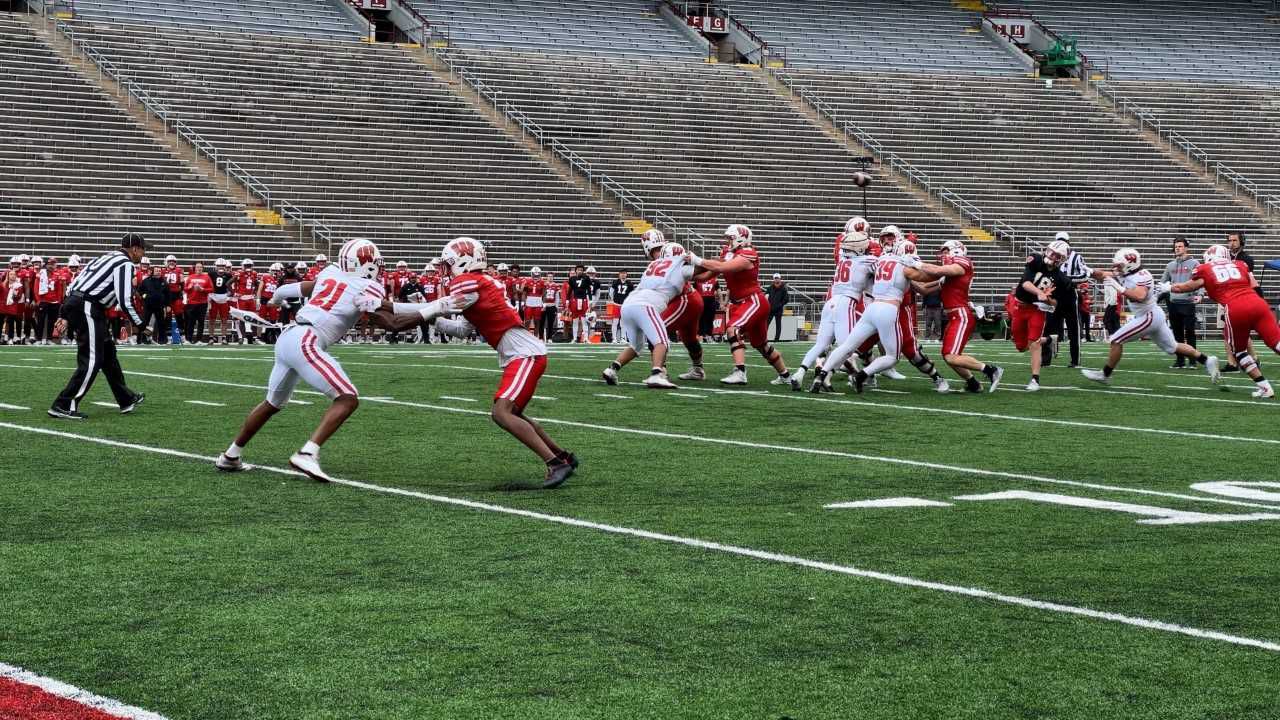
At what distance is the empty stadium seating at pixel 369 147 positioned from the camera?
36125 millimetres

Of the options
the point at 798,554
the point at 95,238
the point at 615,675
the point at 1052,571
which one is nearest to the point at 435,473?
the point at 798,554

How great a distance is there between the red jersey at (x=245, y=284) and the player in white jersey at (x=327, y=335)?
20451 millimetres

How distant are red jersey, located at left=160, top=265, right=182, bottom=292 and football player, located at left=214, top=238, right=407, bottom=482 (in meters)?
19.6

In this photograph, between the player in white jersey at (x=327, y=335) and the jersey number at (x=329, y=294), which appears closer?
the player in white jersey at (x=327, y=335)

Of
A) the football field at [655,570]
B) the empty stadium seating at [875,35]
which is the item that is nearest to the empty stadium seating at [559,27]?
the empty stadium seating at [875,35]

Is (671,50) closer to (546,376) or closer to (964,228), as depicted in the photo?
(964,228)

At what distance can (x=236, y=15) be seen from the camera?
1686 inches

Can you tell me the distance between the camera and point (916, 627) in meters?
6.01

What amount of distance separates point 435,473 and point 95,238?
2402 cm

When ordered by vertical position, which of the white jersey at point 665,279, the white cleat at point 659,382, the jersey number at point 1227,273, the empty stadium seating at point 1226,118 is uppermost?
the empty stadium seating at point 1226,118

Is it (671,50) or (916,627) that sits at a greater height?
(671,50)

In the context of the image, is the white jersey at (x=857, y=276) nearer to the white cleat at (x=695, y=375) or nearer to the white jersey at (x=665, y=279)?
the white jersey at (x=665, y=279)

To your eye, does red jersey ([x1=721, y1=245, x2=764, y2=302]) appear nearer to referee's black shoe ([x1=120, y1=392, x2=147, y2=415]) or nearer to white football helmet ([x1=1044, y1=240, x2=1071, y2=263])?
white football helmet ([x1=1044, y1=240, x2=1071, y2=263])

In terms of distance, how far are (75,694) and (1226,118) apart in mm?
46351
